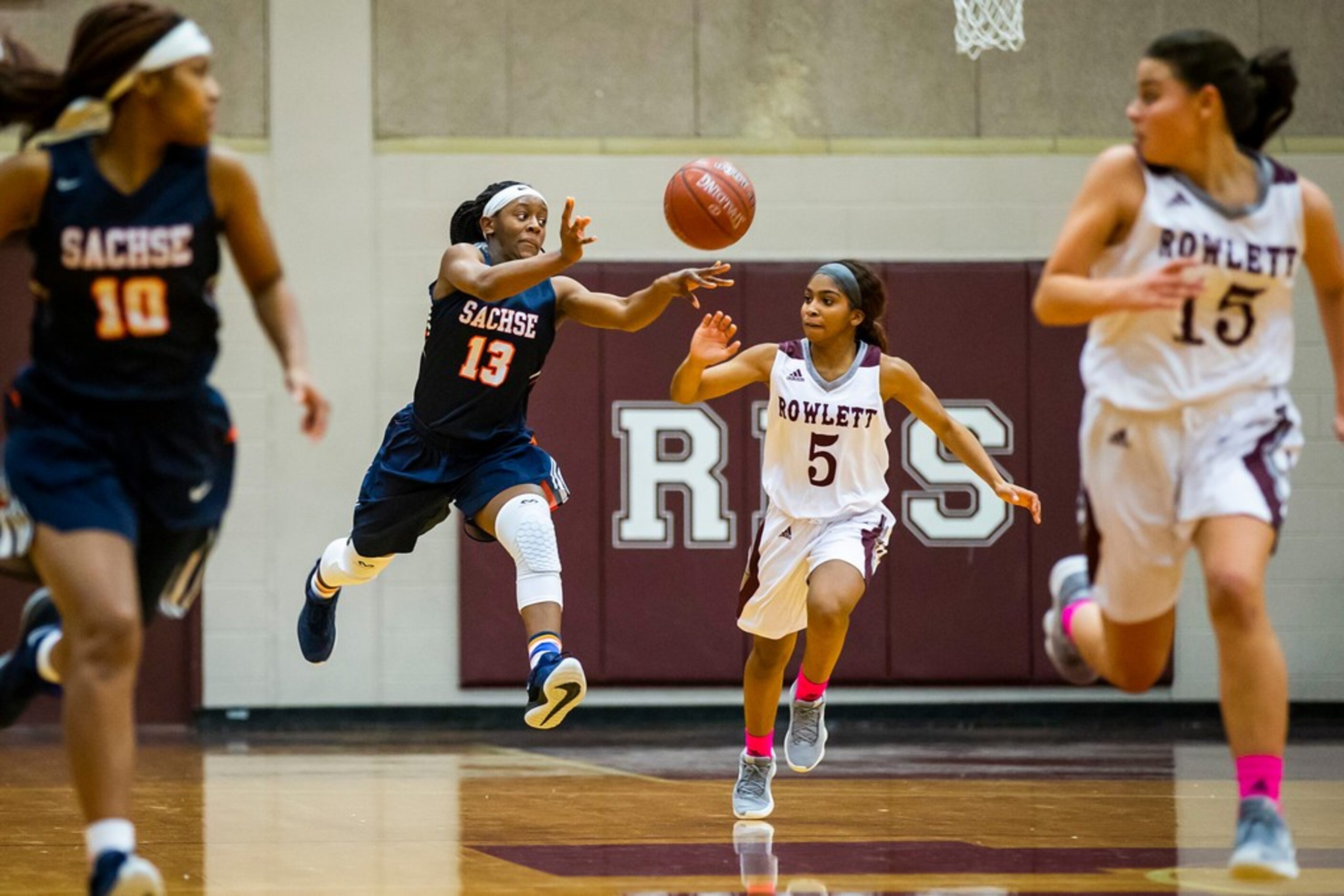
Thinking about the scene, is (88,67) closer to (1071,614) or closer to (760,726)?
(1071,614)

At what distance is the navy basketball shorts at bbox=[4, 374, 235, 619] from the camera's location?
12.6ft

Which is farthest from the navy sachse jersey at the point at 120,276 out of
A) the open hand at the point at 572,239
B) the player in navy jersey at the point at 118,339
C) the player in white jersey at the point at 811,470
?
the player in white jersey at the point at 811,470

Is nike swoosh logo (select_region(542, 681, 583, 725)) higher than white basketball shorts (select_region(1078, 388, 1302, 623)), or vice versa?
white basketball shorts (select_region(1078, 388, 1302, 623))

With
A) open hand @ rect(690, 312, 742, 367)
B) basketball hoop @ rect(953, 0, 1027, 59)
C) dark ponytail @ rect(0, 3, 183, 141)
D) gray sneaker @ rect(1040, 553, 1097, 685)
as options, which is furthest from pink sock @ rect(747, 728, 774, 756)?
basketball hoop @ rect(953, 0, 1027, 59)

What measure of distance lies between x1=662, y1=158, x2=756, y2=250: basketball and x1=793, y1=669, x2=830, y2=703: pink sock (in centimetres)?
151

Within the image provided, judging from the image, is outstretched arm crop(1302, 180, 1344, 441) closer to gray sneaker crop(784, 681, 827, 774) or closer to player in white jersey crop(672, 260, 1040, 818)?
player in white jersey crop(672, 260, 1040, 818)

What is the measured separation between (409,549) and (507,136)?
4.27 m

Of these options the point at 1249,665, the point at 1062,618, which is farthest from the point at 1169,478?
the point at 1062,618

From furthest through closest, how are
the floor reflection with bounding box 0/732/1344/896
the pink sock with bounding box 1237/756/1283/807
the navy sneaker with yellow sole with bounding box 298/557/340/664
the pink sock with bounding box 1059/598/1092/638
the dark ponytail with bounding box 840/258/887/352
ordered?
the navy sneaker with yellow sole with bounding box 298/557/340/664 < the dark ponytail with bounding box 840/258/887/352 < the floor reflection with bounding box 0/732/1344/896 < the pink sock with bounding box 1059/598/1092/638 < the pink sock with bounding box 1237/756/1283/807

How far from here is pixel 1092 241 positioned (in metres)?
4.22

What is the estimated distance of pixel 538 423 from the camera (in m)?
10.7

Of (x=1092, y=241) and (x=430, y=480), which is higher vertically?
(x=1092, y=241)

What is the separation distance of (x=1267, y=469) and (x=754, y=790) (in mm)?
2637

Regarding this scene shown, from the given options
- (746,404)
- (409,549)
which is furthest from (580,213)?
(409,549)
